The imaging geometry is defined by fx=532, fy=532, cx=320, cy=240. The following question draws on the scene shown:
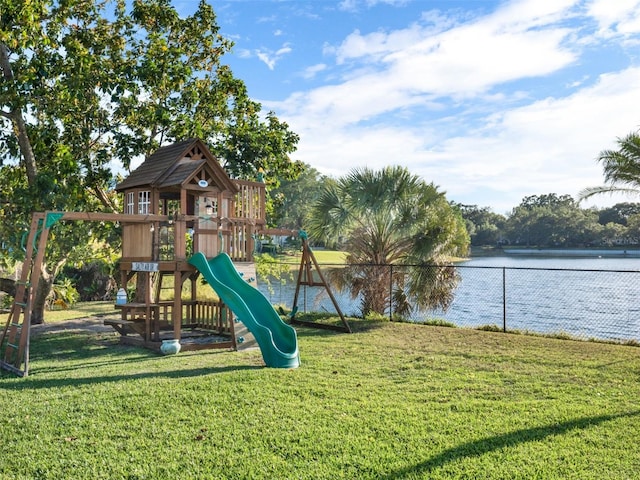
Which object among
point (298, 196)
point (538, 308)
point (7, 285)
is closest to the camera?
point (7, 285)

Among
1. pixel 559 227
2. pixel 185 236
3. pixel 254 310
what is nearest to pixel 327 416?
pixel 254 310

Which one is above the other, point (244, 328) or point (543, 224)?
point (543, 224)

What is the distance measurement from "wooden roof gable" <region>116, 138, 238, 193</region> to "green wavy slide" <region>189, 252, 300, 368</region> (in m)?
1.59

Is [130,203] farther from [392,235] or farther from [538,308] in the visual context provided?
[538,308]

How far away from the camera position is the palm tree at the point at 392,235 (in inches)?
551

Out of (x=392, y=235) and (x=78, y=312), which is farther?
(x=78, y=312)

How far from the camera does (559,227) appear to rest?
254 ft

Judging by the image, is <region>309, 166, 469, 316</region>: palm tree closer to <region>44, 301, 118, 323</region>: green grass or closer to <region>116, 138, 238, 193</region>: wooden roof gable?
<region>116, 138, 238, 193</region>: wooden roof gable

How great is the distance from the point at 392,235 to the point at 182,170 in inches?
250

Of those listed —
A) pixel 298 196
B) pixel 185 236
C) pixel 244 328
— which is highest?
pixel 298 196

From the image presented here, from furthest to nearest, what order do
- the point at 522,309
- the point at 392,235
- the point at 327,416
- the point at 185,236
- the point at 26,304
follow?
the point at 522,309 → the point at 392,235 → the point at 185,236 → the point at 26,304 → the point at 327,416

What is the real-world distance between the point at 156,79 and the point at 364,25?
5.35 m

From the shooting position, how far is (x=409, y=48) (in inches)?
449

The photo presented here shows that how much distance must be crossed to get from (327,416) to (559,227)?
79941 millimetres
